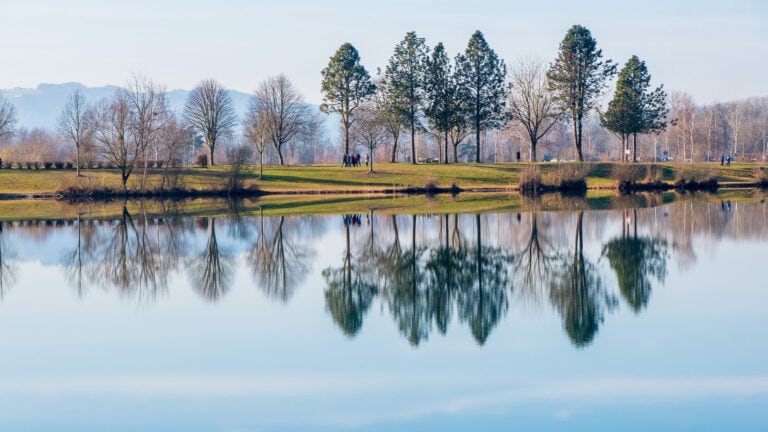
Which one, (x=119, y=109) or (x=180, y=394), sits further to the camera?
(x=119, y=109)

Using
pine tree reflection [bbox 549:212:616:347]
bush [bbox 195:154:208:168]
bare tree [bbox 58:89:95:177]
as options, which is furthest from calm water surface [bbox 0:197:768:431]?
bush [bbox 195:154:208:168]

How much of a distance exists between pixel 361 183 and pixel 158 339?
5260 cm

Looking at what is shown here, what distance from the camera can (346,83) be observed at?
78.6m

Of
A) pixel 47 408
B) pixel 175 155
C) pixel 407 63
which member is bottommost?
pixel 47 408

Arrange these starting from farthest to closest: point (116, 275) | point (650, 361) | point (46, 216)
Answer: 1. point (46, 216)
2. point (116, 275)
3. point (650, 361)

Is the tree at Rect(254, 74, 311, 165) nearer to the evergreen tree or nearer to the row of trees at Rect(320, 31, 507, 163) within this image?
the row of trees at Rect(320, 31, 507, 163)

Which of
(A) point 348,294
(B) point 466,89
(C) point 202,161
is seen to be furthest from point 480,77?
(A) point 348,294

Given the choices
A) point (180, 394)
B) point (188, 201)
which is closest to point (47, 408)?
point (180, 394)

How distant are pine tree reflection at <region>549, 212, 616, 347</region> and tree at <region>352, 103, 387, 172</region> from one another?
4446 centimetres

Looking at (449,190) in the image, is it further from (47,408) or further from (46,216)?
(47,408)

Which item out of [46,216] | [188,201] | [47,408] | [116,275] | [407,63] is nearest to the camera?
[47,408]

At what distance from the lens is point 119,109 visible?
6556 cm

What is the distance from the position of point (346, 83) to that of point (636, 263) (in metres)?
55.5

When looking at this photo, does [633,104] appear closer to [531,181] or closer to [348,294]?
[531,181]
